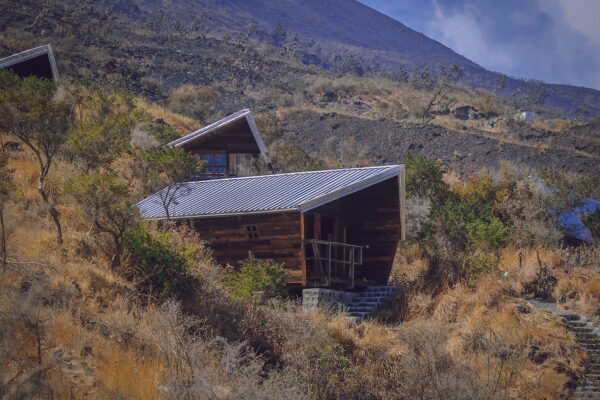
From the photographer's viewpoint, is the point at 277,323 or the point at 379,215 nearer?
the point at 277,323

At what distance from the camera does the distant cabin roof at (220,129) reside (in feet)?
92.4

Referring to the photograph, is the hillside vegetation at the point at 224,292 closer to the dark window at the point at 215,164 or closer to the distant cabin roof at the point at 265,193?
the distant cabin roof at the point at 265,193

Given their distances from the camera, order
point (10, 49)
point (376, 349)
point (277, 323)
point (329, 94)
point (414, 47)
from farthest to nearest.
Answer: point (414, 47), point (329, 94), point (10, 49), point (376, 349), point (277, 323)

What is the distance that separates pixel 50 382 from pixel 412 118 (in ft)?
165

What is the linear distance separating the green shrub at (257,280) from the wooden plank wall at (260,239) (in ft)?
1.56

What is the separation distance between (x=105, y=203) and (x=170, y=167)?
29.5ft

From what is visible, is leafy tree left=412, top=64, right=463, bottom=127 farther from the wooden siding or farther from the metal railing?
the metal railing

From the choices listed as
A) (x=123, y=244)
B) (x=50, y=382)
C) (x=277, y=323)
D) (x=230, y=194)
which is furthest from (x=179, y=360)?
(x=230, y=194)

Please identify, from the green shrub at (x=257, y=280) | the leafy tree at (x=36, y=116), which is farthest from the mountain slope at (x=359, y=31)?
the leafy tree at (x=36, y=116)

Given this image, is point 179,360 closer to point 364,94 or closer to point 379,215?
point 379,215

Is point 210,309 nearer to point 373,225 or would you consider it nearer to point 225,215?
Answer: point 225,215

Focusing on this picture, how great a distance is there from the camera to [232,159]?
98.7ft

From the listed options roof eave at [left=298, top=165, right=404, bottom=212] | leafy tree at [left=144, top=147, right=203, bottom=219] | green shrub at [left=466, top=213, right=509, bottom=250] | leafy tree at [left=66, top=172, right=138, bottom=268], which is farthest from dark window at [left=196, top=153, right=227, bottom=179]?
leafy tree at [left=66, top=172, right=138, bottom=268]

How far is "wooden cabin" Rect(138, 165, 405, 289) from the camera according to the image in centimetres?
1959
